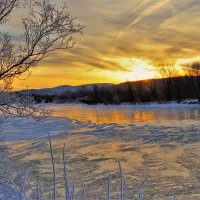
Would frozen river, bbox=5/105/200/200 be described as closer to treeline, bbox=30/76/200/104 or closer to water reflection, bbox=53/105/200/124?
water reflection, bbox=53/105/200/124

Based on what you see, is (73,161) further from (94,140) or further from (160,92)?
(160,92)

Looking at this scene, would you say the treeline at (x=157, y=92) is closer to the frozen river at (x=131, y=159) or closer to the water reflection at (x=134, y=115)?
the water reflection at (x=134, y=115)

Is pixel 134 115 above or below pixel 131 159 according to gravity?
above

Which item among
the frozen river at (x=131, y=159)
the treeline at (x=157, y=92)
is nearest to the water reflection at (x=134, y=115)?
the frozen river at (x=131, y=159)

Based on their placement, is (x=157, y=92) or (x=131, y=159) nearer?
(x=131, y=159)

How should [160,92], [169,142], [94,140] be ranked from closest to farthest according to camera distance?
[169,142]
[94,140]
[160,92]

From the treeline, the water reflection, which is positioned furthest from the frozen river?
the treeline

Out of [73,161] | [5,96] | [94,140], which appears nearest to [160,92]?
[94,140]

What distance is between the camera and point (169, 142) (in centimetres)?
1563

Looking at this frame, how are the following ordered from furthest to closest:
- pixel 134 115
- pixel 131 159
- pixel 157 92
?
pixel 157 92, pixel 134 115, pixel 131 159

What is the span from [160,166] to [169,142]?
5.21 m

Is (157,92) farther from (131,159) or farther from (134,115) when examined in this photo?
(131,159)

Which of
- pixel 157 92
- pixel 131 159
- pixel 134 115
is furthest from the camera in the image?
pixel 157 92

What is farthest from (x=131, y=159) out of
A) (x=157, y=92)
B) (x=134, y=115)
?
(x=157, y=92)
